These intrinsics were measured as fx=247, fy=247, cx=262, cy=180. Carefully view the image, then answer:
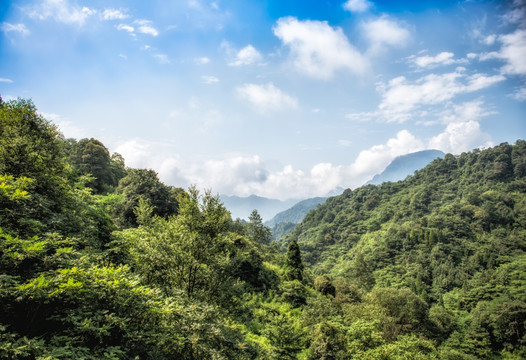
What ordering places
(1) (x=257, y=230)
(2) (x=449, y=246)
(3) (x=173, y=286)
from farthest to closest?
1. (2) (x=449, y=246)
2. (1) (x=257, y=230)
3. (3) (x=173, y=286)

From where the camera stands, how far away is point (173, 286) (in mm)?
11562

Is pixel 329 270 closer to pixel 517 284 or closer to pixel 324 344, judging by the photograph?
pixel 517 284

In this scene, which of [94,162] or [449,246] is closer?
[94,162]

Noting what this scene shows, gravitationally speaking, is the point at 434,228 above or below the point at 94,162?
below

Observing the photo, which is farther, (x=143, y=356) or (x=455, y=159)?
(x=455, y=159)

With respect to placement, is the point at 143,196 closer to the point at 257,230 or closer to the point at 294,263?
the point at 294,263

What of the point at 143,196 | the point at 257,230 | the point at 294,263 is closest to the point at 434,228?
the point at 257,230

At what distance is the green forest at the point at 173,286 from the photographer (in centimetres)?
584

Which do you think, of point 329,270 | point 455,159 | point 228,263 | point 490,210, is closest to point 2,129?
point 228,263

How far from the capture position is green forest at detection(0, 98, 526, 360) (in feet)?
19.2

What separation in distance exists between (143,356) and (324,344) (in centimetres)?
1159

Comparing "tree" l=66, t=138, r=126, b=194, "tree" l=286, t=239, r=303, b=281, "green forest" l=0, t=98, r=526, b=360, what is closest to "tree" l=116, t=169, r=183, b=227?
"green forest" l=0, t=98, r=526, b=360

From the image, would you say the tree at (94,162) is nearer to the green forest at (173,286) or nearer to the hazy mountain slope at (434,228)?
the green forest at (173,286)

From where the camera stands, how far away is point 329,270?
285ft
